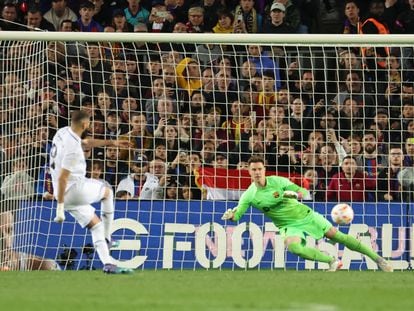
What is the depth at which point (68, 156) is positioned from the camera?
16250 mm

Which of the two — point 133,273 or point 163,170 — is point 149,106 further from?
point 133,273

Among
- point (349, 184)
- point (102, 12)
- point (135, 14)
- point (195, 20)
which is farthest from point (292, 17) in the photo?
point (349, 184)

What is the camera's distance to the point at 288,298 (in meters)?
12.7

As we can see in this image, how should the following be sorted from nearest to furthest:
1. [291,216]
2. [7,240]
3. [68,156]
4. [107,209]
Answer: [68,156] < [107,209] < [291,216] < [7,240]

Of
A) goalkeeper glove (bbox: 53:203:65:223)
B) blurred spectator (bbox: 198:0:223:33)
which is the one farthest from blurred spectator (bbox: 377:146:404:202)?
goalkeeper glove (bbox: 53:203:65:223)

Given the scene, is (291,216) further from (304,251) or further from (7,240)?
(7,240)

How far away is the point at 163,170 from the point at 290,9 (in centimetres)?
500

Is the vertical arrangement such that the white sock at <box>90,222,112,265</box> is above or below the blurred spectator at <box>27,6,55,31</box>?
below

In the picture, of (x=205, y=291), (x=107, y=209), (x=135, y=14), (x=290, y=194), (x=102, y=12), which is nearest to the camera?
(x=205, y=291)

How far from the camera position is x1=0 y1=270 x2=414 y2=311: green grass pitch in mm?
11859

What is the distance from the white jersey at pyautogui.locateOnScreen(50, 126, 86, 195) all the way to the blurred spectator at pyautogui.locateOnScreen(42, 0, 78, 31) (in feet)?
23.7

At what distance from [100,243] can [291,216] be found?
341 centimetres

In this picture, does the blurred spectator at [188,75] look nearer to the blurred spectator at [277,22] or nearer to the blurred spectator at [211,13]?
the blurred spectator at [211,13]

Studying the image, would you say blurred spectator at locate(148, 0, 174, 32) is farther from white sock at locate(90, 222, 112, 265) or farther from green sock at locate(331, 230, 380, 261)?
white sock at locate(90, 222, 112, 265)
